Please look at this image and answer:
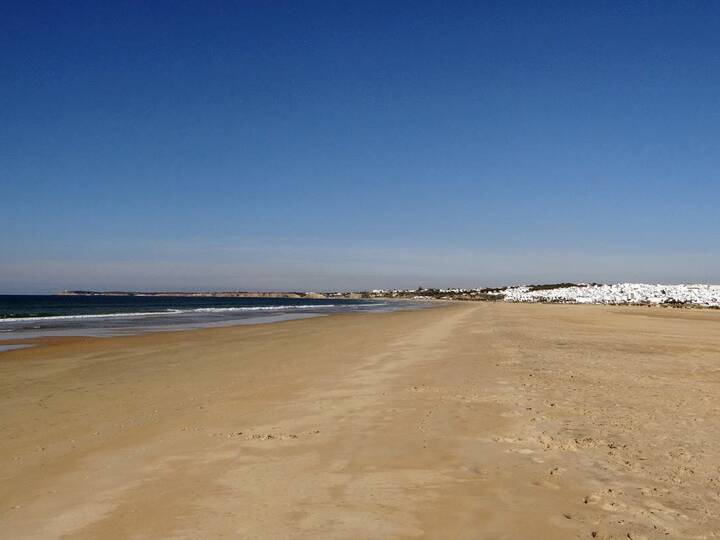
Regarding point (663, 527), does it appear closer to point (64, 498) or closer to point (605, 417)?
point (605, 417)

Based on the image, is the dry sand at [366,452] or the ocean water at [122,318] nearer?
the dry sand at [366,452]

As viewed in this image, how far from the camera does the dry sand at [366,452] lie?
4863 millimetres

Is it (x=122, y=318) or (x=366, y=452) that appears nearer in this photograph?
(x=366, y=452)

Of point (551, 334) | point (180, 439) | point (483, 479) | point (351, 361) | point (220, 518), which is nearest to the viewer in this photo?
point (220, 518)

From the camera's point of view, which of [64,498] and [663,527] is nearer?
[663,527]

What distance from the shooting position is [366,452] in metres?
6.86

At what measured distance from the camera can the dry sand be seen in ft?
16.0

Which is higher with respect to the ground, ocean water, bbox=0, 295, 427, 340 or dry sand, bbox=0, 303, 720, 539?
ocean water, bbox=0, 295, 427, 340

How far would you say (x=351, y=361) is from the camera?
1634cm

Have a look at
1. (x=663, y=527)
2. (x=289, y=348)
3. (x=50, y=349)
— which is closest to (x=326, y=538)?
(x=663, y=527)

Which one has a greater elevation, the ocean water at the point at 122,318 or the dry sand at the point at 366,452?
the ocean water at the point at 122,318

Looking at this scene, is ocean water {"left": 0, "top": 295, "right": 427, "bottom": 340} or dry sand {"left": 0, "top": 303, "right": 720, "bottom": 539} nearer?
dry sand {"left": 0, "top": 303, "right": 720, "bottom": 539}

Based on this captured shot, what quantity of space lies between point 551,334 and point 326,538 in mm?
23040

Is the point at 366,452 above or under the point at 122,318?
under
